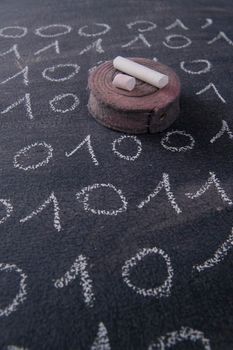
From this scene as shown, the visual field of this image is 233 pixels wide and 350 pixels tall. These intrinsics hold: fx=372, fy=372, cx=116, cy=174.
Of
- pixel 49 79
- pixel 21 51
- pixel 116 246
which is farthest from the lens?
pixel 21 51

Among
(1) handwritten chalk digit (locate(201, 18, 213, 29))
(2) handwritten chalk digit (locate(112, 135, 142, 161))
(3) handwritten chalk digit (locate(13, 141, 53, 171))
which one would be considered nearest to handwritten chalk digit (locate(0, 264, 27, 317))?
(3) handwritten chalk digit (locate(13, 141, 53, 171))

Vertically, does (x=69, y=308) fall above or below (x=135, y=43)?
below

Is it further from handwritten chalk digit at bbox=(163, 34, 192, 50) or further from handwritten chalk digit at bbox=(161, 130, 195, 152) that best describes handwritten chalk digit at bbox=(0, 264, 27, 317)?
handwritten chalk digit at bbox=(163, 34, 192, 50)

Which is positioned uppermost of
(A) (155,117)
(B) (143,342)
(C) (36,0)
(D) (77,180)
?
(C) (36,0)

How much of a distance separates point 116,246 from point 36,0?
1871mm

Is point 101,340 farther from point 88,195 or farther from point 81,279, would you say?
point 88,195

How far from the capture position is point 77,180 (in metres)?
1.28

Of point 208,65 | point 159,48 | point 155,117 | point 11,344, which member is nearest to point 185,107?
point 155,117

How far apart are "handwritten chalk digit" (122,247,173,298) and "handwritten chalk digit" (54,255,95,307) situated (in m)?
0.10

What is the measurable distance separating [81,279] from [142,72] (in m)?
0.80

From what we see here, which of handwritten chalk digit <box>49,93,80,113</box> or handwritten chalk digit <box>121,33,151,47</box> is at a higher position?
handwritten chalk digit <box>121,33,151,47</box>

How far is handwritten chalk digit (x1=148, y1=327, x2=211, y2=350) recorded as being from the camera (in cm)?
90

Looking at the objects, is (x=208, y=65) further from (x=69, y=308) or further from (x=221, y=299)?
(x=69, y=308)

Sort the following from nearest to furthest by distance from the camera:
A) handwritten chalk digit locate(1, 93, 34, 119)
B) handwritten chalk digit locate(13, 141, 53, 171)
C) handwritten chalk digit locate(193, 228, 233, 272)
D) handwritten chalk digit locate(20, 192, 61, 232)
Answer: handwritten chalk digit locate(193, 228, 233, 272) → handwritten chalk digit locate(20, 192, 61, 232) → handwritten chalk digit locate(13, 141, 53, 171) → handwritten chalk digit locate(1, 93, 34, 119)
